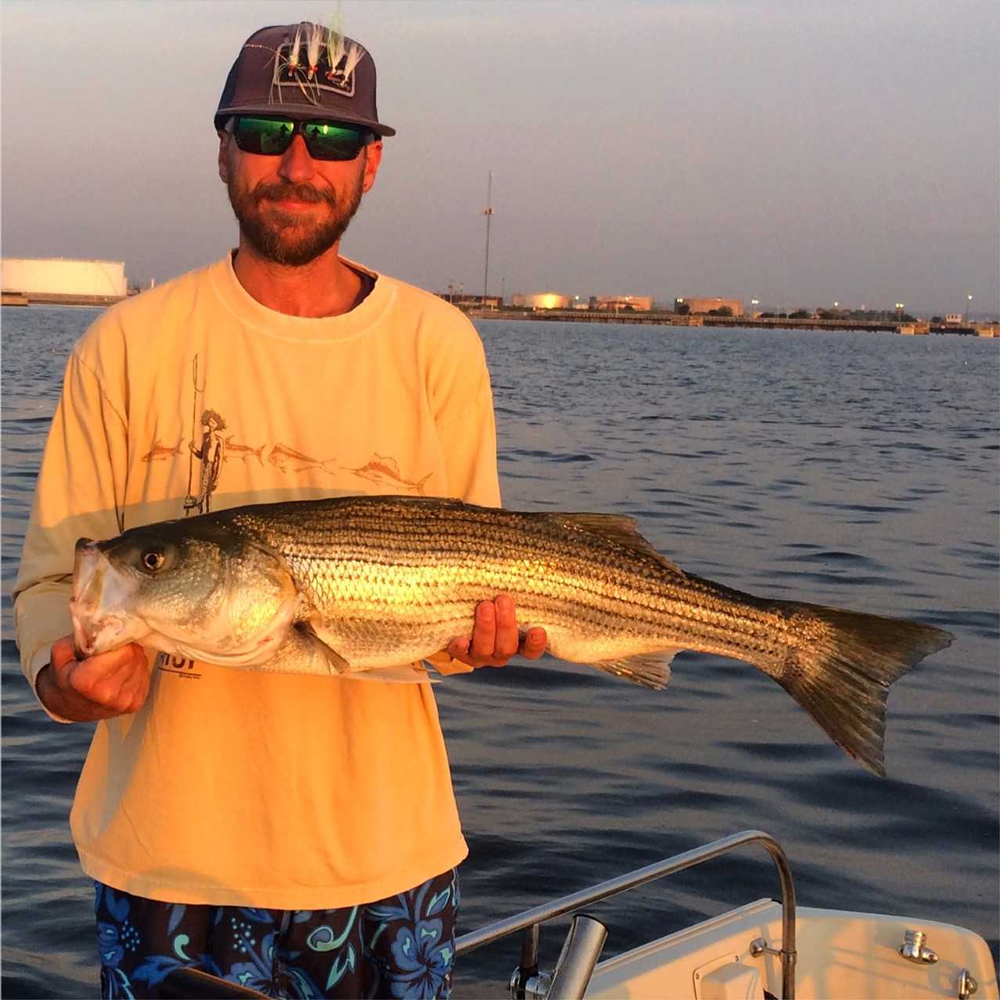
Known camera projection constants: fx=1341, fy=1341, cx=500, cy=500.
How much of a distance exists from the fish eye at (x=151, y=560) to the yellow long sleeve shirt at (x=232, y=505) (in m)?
0.26

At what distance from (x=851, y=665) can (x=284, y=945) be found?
1.81 metres

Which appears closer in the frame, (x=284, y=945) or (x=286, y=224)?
(x=284, y=945)

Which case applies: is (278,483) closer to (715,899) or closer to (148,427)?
(148,427)

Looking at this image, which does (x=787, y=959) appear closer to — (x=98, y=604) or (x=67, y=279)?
(x=98, y=604)

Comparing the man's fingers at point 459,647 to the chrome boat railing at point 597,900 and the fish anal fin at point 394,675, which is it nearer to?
the fish anal fin at point 394,675

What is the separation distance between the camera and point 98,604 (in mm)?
3258

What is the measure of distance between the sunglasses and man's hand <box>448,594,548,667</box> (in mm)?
1337

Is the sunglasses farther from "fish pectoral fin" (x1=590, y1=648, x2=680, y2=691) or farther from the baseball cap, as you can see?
"fish pectoral fin" (x1=590, y1=648, x2=680, y2=691)

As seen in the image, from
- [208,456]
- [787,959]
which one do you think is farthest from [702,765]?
[208,456]

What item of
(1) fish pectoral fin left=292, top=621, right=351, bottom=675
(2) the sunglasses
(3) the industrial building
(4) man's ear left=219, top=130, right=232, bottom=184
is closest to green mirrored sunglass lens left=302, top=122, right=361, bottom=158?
(2) the sunglasses

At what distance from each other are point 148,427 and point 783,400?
5136 centimetres

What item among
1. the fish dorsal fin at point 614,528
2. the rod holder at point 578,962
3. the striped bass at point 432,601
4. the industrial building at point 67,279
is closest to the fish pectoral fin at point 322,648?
the striped bass at point 432,601

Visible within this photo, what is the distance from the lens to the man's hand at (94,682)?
10.4 feet

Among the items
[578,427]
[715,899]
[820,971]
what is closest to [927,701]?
[715,899]
